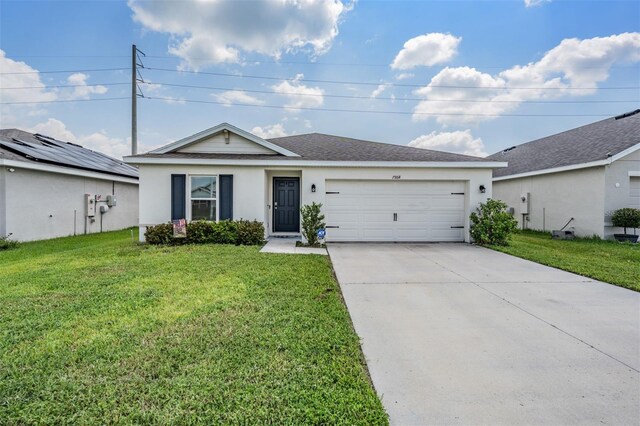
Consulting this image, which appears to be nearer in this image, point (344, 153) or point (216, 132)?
point (216, 132)

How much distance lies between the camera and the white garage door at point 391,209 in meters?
10.0

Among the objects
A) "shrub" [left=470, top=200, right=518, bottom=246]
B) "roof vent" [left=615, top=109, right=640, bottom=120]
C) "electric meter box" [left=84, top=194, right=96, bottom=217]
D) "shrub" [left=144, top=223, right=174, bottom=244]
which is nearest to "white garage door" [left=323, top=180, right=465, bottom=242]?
"shrub" [left=470, top=200, right=518, bottom=246]

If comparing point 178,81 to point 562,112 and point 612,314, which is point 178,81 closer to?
point 612,314

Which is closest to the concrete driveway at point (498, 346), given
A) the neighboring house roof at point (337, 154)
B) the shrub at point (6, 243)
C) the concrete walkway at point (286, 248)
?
the concrete walkway at point (286, 248)

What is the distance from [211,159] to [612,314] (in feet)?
30.6

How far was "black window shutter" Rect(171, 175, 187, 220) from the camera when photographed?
9.36m

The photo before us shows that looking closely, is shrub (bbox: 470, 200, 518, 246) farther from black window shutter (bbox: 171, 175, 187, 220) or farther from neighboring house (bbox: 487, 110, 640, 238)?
black window shutter (bbox: 171, 175, 187, 220)

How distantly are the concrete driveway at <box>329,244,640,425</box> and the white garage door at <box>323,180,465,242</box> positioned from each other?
419cm

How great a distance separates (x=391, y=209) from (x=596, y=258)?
5.27 meters

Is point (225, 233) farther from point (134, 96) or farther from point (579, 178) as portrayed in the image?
point (579, 178)

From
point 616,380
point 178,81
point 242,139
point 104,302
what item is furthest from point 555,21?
point 178,81

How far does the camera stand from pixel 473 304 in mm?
4301

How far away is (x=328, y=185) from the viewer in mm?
10000

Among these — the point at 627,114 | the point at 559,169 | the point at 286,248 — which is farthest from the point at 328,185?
the point at 627,114
